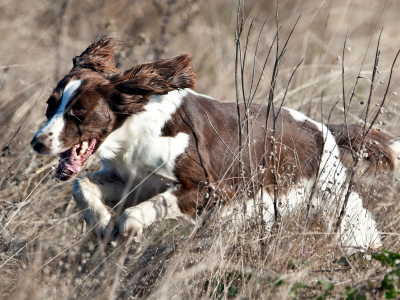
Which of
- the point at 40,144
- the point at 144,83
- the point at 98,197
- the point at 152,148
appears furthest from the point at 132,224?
the point at 144,83

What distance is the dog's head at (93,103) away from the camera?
3.22m

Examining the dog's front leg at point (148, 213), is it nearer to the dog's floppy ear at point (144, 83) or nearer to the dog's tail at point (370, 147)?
the dog's floppy ear at point (144, 83)

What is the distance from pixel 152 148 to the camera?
3482 millimetres

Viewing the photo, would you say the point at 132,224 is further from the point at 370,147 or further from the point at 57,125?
the point at 370,147

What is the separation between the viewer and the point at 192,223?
3488 mm

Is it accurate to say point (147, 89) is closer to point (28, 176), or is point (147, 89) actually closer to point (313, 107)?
point (28, 176)

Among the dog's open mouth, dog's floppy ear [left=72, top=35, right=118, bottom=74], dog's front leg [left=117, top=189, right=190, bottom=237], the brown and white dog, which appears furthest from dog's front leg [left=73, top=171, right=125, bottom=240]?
dog's floppy ear [left=72, top=35, right=118, bottom=74]

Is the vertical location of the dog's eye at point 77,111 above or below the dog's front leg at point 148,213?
above

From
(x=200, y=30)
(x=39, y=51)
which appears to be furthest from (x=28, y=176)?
(x=200, y=30)

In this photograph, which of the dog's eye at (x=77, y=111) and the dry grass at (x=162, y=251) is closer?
the dry grass at (x=162, y=251)

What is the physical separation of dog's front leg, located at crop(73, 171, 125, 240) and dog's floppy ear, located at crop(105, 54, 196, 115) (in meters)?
0.56

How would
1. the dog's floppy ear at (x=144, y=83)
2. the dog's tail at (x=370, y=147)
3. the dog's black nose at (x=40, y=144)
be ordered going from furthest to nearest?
the dog's tail at (x=370, y=147)
the dog's floppy ear at (x=144, y=83)
the dog's black nose at (x=40, y=144)

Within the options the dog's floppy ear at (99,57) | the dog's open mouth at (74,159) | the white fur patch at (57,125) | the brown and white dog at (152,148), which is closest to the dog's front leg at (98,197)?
the brown and white dog at (152,148)

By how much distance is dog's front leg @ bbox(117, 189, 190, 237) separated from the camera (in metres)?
3.22
